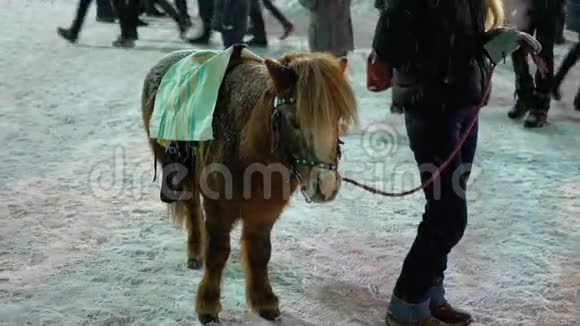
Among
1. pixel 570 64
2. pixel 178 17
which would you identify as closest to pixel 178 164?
pixel 570 64

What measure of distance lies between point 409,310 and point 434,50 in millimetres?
1075

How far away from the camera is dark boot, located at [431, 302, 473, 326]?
2969 mm

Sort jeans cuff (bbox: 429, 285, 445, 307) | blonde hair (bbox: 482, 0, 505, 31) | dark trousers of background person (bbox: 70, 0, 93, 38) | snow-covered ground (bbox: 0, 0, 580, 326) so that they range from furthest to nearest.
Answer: dark trousers of background person (bbox: 70, 0, 93, 38) → snow-covered ground (bbox: 0, 0, 580, 326) → jeans cuff (bbox: 429, 285, 445, 307) → blonde hair (bbox: 482, 0, 505, 31)

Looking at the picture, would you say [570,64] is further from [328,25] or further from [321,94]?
[321,94]

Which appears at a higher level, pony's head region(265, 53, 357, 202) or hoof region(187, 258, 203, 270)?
pony's head region(265, 53, 357, 202)

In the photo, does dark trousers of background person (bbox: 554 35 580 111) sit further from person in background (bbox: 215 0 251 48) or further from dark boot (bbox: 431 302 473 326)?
dark boot (bbox: 431 302 473 326)

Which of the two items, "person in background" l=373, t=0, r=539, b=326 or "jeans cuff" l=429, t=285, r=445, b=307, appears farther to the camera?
"jeans cuff" l=429, t=285, r=445, b=307

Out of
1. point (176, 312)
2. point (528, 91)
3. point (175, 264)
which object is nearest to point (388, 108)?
point (528, 91)

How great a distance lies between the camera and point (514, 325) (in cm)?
304

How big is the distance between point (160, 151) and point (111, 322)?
33.5 inches

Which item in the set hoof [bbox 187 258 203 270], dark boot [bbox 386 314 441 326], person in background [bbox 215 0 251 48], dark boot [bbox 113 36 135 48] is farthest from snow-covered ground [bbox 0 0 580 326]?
dark boot [bbox 113 36 135 48]

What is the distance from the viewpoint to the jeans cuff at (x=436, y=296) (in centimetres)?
293

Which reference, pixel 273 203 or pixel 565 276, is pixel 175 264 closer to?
pixel 273 203

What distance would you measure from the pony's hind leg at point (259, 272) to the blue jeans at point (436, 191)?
61cm
